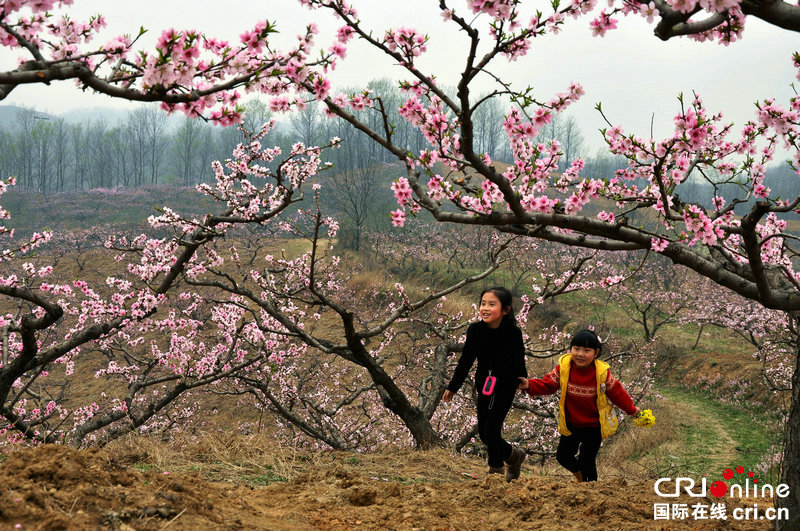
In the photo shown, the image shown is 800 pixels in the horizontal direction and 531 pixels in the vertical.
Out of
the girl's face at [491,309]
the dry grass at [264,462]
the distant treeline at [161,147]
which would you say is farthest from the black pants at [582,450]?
the distant treeline at [161,147]

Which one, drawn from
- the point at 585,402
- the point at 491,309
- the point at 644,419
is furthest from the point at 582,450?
the point at 491,309

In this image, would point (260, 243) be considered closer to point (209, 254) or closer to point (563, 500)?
A: point (209, 254)

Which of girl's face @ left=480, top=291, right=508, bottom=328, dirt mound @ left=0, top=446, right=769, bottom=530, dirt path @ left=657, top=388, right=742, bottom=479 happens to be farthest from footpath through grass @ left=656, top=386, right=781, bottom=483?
girl's face @ left=480, top=291, right=508, bottom=328

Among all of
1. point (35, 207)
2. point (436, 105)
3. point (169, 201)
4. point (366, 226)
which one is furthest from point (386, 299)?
Answer: point (35, 207)

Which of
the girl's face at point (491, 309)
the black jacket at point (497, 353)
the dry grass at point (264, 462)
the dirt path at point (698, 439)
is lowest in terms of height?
the dirt path at point (698, 439)

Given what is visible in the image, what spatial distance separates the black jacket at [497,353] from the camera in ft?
13.5

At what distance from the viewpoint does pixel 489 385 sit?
13.5 feet

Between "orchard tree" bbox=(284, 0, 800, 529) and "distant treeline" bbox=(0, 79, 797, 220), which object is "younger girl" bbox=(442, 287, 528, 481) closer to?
"orchard tree" bbox=(284, 0, 800, 529)

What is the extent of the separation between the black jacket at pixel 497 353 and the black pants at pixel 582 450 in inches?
26.1

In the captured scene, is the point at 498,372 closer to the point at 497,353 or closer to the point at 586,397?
the point at 497,353

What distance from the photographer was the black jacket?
4.10 meters

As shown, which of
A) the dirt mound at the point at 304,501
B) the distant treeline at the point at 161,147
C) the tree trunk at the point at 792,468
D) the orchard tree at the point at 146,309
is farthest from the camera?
the distant treeline at the point at 161,147

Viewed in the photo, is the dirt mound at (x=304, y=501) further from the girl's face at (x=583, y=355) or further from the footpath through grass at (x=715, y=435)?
the footpath through grass at (x=715, y=435)

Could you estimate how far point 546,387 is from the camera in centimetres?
429
